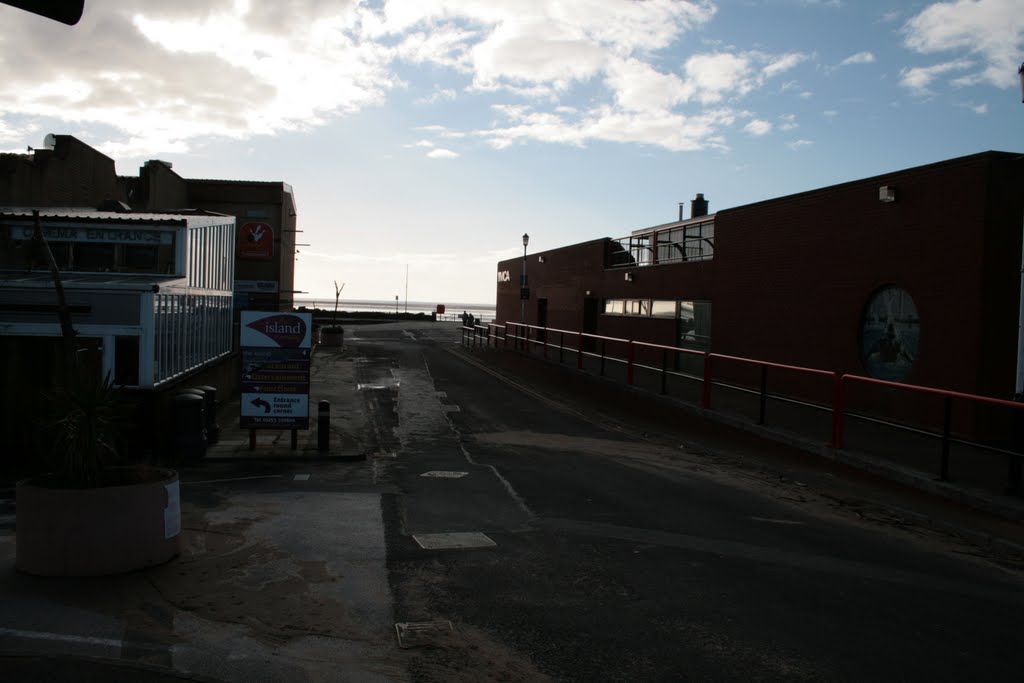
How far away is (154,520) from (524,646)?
3.48 metres

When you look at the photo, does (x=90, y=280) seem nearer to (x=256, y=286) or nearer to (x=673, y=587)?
(x=673, y=587)

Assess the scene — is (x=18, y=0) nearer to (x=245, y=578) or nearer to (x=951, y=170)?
(x=245, y=578)

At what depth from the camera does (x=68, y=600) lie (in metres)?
6.09

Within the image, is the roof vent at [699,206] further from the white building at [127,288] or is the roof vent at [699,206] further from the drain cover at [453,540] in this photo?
the drain cover at [453,540]

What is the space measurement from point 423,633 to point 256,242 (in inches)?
1270

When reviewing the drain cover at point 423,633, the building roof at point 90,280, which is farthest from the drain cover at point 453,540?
the building roof at point 90,280

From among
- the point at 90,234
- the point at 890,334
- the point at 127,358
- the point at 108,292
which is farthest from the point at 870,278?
the point at 90,234

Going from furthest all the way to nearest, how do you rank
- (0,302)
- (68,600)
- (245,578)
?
(0,302) < (245,578) < (68,600)

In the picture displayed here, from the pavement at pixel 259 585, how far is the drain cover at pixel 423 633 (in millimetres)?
102

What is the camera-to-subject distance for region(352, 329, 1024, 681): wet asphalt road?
524cm

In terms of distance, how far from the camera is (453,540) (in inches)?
316

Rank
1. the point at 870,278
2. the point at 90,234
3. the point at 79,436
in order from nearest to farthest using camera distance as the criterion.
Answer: the point at 79,436 → the point at 870,278 → the point at 90,234

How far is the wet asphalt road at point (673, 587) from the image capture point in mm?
5238

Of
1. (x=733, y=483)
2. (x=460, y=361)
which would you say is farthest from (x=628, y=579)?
(x=460, y=361)
